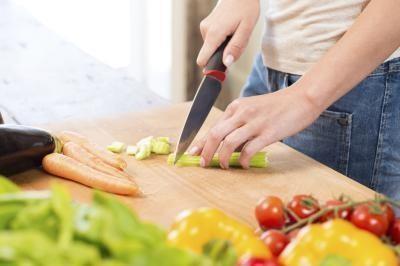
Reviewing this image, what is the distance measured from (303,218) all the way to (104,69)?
137 cm

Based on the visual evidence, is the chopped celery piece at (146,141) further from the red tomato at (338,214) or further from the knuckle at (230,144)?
the red tomato at (338,214)

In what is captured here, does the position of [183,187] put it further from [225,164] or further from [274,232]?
[274,232]

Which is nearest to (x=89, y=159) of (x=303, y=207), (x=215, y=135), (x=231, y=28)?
(x=215, y=135)

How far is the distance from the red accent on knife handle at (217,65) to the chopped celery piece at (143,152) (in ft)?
0.73

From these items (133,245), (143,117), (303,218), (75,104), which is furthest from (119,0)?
(133,245)

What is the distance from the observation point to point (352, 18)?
1543 millimetres

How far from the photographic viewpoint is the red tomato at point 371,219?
0.91m

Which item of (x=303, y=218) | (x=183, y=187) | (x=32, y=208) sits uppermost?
(x=32, y=208)

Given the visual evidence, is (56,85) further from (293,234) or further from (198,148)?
(293,234)

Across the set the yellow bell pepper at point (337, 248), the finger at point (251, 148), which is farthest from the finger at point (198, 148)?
the yellow bell pepper at point (337, 248)

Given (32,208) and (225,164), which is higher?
(32,208)

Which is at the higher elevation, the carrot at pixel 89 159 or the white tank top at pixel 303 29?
the white tank top at pixel 303 29

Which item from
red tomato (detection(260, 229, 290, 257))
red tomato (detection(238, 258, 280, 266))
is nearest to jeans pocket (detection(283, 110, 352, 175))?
red tomato (detection(260, 229, 290, 257))

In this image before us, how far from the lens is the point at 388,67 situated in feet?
5.16
